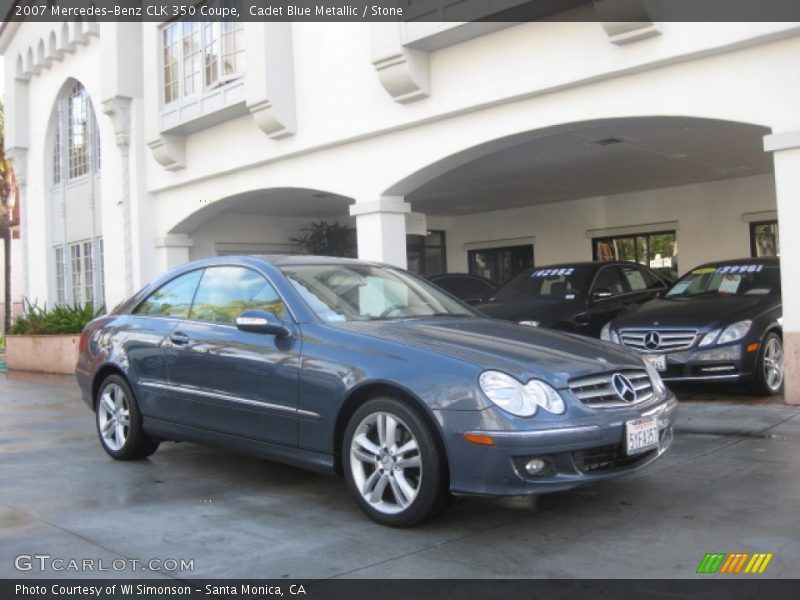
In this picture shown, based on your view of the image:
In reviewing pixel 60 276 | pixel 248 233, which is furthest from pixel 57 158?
pixel 248 233

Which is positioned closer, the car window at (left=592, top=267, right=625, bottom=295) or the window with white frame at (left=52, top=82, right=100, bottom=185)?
the car window at (left=592, top=267, right=625, bottom=295)

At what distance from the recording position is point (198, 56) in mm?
13164

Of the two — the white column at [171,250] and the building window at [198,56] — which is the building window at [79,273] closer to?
the white column at [171,250]

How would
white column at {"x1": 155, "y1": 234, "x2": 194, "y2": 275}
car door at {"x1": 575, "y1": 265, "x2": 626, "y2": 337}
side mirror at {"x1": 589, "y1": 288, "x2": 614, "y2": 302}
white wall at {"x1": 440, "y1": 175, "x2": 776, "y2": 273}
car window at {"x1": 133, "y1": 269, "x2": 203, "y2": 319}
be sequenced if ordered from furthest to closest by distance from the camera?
1. white column at {"x1": 155, "y1": 234, "x2": 194, "y2": 275}
2. white wall at {"x1": 440, "y1": 175, "x2": 776, "y2": 273}
3. side mirror at {"x1": 589, "y1": 288, "x2": 614, "y2": 302}
4. car door at {"x1": 575, "y1": 265, "x2": 626, "y2": 337}
5. car window at {"x1": 133, "y1": 269, "x2": 203, "y2": 319}

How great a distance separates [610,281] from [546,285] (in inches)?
33.2

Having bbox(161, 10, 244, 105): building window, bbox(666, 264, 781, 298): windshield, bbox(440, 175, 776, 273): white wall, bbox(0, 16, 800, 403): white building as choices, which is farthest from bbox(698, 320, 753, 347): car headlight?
bbox(161, 10, 244, 105): building window

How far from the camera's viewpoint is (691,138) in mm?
10844

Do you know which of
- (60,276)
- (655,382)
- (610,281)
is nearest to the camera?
(655,382)

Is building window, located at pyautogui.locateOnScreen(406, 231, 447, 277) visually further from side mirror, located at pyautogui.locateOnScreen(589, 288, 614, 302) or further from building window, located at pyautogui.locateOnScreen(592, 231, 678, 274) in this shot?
side mirror, located at pyautogui.locateOnScreen(589, 288, 614, 302)

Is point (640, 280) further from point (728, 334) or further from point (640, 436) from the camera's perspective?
point (640, 436)

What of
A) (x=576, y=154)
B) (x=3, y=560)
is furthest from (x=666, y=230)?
(x=3, y=560)

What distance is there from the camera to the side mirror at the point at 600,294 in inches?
407

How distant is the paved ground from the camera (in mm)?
3838
